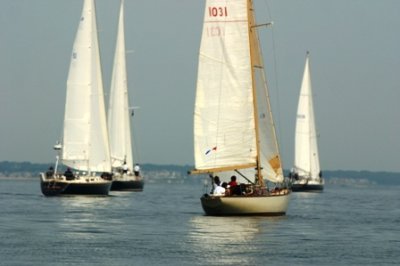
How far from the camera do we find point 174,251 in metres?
36.6

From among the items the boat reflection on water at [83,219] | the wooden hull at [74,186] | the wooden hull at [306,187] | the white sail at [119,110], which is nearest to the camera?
the boat reflection on water at [83,219]

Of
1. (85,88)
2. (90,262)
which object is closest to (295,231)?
(90,262)

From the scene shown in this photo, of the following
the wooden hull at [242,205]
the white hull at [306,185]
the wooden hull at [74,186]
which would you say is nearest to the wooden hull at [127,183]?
the white hull at [306,185]

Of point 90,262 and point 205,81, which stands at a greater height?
point 205,81

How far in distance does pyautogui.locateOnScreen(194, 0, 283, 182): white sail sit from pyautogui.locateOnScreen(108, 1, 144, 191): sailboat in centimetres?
4172

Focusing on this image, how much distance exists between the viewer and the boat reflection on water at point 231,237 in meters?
35.2

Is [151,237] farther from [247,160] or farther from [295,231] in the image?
[247,160]

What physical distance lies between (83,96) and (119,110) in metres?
21.7

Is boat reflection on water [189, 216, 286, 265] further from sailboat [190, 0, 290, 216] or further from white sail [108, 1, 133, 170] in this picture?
white sail [108, 1, 133, 170]

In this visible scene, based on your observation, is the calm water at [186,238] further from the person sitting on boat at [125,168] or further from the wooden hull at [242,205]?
the person sitting on boat at [125,168]

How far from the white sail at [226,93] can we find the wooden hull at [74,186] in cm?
1995

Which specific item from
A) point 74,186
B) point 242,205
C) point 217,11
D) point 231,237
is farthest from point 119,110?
point 231,237

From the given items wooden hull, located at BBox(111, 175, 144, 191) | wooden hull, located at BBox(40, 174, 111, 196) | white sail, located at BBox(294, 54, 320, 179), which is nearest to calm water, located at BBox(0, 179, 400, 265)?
wooden hull, located at BBox(40, 174, 111, 196)

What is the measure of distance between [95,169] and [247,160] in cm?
2495
